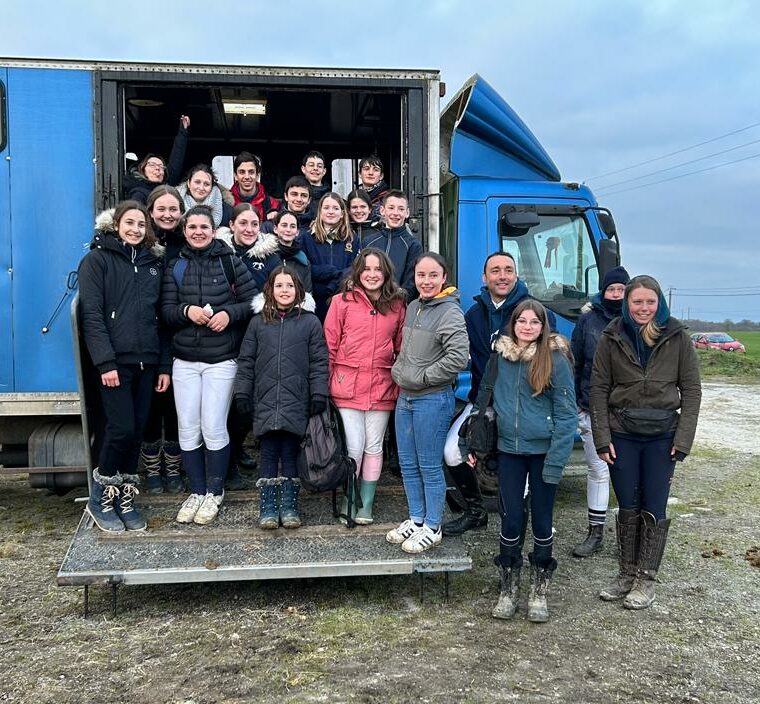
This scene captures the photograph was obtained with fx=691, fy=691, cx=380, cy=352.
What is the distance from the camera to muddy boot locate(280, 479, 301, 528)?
3961 millimetres

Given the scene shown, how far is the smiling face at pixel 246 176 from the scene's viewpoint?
5.02 meters

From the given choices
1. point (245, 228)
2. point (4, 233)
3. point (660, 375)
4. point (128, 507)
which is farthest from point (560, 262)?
point (4, 233)

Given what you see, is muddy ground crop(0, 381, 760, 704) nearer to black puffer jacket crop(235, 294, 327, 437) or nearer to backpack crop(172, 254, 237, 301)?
black puffer jacket crop(235, 294, 327, 437)

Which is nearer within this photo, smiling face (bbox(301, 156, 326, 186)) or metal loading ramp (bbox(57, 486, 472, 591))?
metal loading ramp (bbox(57, 486, 472, 591))

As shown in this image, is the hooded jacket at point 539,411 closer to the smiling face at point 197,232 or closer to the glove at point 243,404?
the glove at point 243,404

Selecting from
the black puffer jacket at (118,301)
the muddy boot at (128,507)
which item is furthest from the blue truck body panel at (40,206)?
the muddy boot at (128,507)

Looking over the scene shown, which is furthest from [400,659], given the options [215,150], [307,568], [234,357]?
[215,150]

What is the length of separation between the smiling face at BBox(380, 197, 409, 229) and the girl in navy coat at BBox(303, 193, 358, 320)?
287mm


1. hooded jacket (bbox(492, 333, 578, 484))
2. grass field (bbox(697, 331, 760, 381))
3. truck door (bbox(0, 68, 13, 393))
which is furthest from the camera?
grass field (bbox(697, 331, 760, 381))

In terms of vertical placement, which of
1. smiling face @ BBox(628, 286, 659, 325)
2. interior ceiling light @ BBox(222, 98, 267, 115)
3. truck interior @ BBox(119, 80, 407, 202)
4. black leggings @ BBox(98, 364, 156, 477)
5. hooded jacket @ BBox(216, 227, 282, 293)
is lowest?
black leggings @ BBox(98, 364, 156, 477)

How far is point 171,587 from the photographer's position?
407 cm

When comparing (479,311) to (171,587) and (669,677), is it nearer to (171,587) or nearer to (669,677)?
(669,677)

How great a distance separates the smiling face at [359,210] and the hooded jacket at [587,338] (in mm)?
1581

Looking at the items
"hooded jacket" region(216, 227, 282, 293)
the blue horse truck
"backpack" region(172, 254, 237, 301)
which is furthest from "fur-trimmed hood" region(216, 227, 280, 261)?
the blue horse truck
